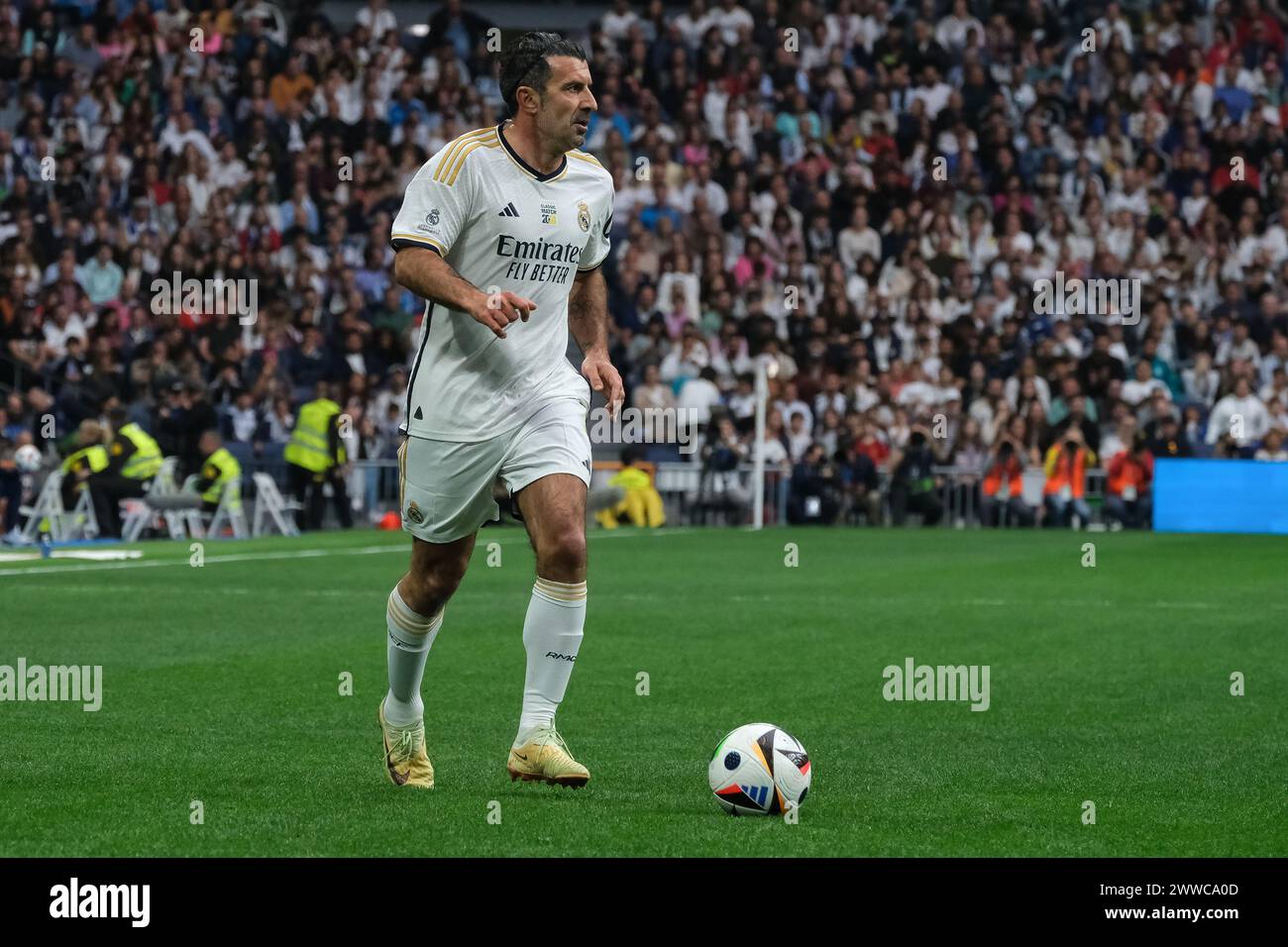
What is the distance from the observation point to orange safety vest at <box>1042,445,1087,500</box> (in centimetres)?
2669

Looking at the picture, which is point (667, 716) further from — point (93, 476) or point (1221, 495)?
point (1221, 495)

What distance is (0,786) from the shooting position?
6.66 m

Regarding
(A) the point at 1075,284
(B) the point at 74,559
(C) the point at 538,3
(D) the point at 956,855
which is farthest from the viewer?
(C) the point at 538,3

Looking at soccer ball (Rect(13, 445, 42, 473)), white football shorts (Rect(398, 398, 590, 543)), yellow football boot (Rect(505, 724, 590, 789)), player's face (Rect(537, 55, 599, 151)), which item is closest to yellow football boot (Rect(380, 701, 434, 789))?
yellow football boot (Rect(505, 724, 590, 789))

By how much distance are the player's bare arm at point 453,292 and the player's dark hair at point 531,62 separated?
0.68 m

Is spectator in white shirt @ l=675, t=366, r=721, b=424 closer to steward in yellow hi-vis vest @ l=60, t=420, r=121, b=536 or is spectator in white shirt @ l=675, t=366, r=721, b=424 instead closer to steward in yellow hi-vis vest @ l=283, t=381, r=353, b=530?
steward in yellow hi-vis vest @ l=283, t=381, r=353, b=530

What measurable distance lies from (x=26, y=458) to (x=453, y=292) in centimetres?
1848

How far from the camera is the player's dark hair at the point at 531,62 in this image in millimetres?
6973

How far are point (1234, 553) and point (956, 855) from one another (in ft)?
53.4

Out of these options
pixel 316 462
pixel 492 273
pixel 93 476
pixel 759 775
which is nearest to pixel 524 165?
pixel 492 273

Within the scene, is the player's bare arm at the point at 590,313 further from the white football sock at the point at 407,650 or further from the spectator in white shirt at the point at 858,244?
the spectator in white shirt at the point at 858,244

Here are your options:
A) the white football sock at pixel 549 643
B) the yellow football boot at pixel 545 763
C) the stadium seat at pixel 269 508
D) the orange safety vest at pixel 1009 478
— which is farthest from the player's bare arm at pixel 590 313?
the orange safety vest at pixel 1009 478
